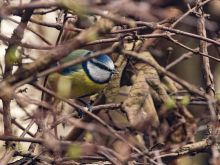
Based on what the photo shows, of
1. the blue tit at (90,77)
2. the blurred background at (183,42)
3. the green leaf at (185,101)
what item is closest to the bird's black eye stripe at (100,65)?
the blue tit at (90,77)

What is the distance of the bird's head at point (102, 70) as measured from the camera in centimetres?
316

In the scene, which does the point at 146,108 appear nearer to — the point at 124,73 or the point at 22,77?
the point at 124,73

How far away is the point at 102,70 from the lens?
320 centimetres

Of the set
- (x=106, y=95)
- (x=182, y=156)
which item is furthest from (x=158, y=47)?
(x=182, y=156)

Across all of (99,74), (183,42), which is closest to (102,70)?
(99,74)

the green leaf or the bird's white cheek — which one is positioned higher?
the bird's white cheek

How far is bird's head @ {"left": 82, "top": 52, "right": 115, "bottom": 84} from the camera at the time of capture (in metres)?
3.16

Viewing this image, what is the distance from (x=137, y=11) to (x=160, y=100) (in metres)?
2.09

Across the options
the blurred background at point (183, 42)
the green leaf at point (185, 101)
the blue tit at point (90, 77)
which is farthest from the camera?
the blurred background at point (183, 42)

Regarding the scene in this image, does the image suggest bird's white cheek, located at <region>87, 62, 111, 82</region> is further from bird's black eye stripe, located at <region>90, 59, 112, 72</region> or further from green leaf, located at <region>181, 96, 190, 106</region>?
green leaf, located at <region>181, 96, 190, 106</region>

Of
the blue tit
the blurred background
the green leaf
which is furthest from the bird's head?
the green leaf

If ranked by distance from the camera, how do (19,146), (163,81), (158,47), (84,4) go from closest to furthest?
(84,4)
(19,146)
(163,81)
(158,47)

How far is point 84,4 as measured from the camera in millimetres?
1199

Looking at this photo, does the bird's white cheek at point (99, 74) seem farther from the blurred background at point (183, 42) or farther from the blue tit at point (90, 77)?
the blurred background at point (183, 42)
